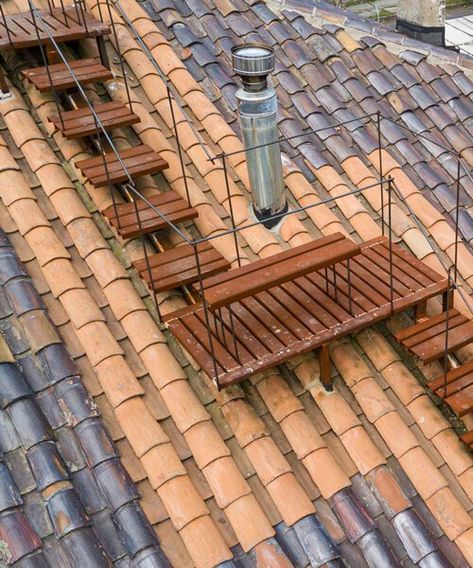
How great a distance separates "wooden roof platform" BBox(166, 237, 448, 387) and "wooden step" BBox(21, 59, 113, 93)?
2.25 metres

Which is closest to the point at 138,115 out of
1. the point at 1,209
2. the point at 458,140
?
the point at 1,209

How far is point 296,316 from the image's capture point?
4.81m

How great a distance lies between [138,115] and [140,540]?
358 cm

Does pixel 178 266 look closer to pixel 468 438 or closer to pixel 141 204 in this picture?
pixel 141 204

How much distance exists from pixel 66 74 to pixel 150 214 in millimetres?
1548

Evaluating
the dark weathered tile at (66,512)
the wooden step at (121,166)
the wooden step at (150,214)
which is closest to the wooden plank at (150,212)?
the wooden step at (150,214)

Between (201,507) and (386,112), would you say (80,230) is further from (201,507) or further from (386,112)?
(386,112)

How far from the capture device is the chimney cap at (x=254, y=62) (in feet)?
17.2

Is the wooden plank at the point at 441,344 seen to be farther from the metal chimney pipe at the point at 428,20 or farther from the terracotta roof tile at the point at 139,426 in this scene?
the metal chimney pipe at the point at 428,20

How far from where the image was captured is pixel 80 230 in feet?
17.5

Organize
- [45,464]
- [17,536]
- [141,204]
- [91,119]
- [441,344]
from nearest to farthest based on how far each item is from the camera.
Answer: [17,536], [45,464], [441,344], [141,204], [91,119]

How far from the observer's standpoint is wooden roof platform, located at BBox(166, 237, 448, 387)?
14.8 feet

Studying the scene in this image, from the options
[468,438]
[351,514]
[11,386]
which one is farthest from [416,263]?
[11,386]

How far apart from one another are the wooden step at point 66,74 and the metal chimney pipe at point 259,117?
122 cm
